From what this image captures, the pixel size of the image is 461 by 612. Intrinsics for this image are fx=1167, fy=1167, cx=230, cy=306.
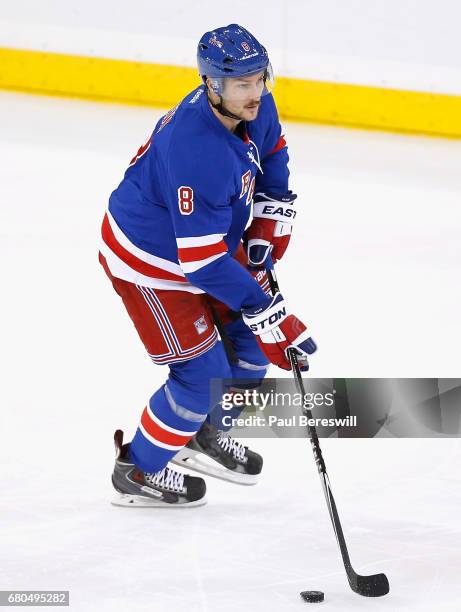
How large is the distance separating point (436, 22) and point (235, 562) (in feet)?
16.2

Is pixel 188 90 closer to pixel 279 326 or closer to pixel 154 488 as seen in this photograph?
pixel 154 488

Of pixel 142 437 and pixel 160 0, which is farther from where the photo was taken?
pixel 160 0

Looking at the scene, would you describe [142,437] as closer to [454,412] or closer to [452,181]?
[454,412]

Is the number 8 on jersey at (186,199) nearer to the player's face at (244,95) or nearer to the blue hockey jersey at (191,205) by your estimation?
the blue hockey jersey at (191,205)

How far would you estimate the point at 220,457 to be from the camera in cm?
321

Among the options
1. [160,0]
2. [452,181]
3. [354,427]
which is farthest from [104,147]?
[354,427]

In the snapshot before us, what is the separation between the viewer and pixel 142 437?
3016 mm

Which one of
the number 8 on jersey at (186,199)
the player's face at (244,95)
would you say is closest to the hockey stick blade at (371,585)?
the number 8 on jersey at (186,199)

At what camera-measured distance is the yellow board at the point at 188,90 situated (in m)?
7.05

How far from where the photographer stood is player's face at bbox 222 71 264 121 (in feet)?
8.61

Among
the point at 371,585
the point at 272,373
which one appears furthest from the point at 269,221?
the point at 371,585

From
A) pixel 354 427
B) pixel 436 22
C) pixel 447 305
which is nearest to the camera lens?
pixel 354 427

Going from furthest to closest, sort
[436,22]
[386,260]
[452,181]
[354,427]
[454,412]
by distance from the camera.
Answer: [436,22] < [452,181] < [386,260] < [454,412] < [354,427]

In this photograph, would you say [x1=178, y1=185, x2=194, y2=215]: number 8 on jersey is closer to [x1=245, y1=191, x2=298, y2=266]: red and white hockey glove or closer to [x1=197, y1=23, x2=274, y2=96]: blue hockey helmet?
[x1=197, y1=23, x2=274, y2=96]: blue hockey helmet
